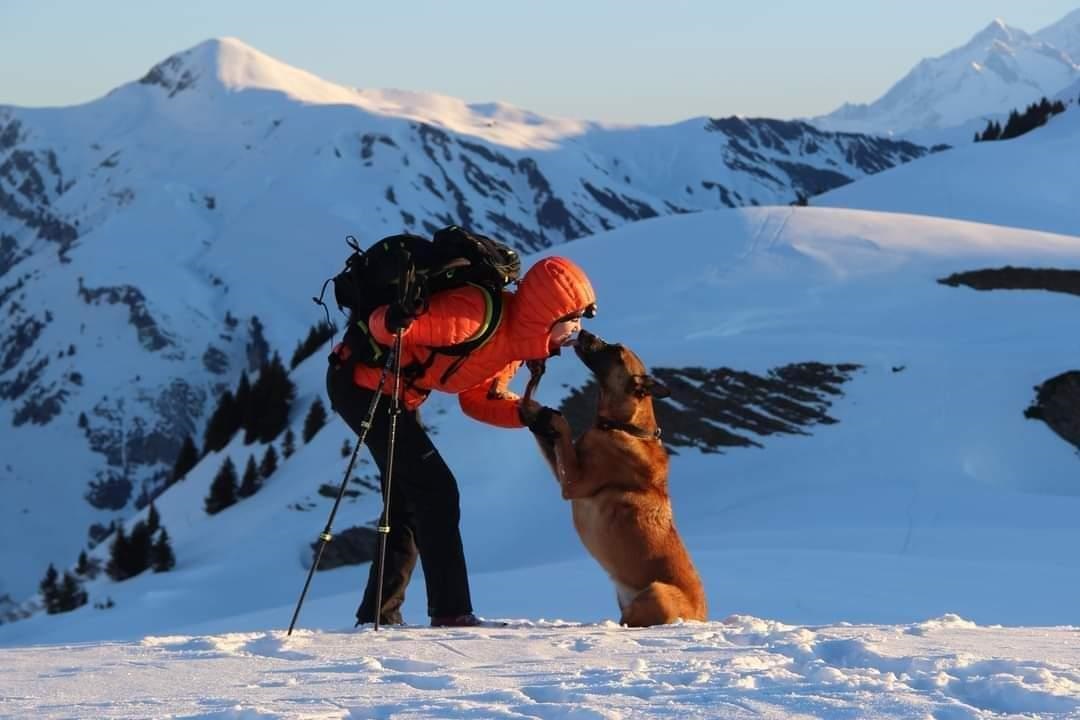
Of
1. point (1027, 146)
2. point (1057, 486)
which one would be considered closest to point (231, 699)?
point (1057, 486)

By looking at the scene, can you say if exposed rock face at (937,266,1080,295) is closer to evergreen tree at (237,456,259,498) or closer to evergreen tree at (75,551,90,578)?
evergreen tree at (237,456,259,498)

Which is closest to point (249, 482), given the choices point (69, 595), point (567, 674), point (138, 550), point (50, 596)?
point (138, 550)

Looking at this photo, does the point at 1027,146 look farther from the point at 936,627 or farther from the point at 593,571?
the point at 936,627

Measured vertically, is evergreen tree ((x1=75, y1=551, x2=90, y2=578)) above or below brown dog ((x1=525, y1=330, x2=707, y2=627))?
above

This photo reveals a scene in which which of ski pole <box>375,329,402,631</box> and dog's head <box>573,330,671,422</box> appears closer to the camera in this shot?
ski pole <box>375,329,402,631</box>

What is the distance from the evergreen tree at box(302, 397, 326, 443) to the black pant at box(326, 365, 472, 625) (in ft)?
74.0

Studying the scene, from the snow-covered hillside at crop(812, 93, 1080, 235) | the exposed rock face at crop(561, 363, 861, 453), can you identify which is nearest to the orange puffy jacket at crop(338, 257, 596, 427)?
the exposed rock face at crop(561, 363, 861, 453)

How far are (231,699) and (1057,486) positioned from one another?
1785 cm

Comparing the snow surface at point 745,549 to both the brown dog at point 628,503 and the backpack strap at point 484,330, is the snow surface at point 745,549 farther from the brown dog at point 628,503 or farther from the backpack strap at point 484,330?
the backpack strap at point 484,330

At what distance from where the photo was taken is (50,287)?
185 m

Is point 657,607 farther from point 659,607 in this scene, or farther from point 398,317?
point 398,317

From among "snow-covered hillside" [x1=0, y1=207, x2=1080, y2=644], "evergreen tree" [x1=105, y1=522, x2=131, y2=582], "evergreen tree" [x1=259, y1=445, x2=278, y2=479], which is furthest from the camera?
"evergreen tree" [x1=259, y1=445, x2=278, y2=479]

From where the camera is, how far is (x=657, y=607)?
7191 mm

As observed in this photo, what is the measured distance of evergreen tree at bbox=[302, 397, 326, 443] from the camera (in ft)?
98.9
